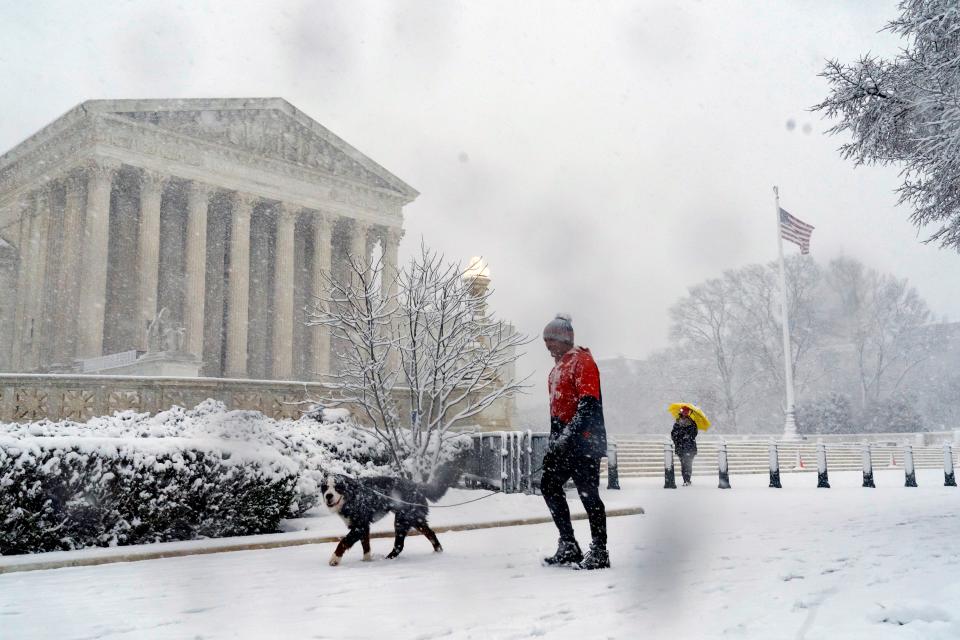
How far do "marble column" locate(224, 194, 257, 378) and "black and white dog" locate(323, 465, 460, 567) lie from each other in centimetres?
3529

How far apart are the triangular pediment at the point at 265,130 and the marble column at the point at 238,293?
335cm

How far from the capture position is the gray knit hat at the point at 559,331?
6.53 m

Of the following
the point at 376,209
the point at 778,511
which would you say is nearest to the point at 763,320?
the point at 376,209

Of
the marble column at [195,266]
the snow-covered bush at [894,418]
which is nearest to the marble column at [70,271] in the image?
the marble column at [195,266]

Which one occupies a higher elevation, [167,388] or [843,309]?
[843,309]

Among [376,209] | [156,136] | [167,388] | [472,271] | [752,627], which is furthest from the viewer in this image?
[376,209]

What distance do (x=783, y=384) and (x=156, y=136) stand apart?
134 feet

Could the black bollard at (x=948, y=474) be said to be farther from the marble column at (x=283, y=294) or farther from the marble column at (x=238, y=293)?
the marble column at (x=238, y=293)

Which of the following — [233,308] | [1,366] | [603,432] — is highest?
[233,308]

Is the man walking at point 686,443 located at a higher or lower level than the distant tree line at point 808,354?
lower

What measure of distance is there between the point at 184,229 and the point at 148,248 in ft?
20.0

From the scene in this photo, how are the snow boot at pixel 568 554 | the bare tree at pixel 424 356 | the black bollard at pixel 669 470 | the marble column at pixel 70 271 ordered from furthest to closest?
the marble column at pixel 70 271, the black bollard at pixel 669 470, the bare tree at pixel 424 356, the snow boot at pixel 568 554

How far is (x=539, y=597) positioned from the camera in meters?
5.19

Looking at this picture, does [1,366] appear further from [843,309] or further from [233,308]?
[843,309]
